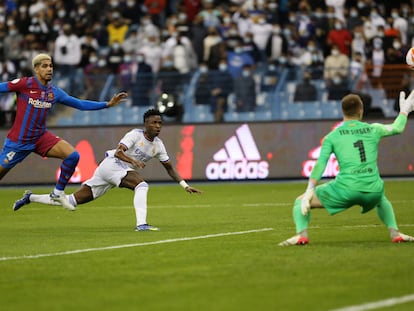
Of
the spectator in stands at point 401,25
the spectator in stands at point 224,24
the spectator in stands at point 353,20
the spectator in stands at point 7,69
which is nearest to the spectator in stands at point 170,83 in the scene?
the spectator in stands at point 224,24

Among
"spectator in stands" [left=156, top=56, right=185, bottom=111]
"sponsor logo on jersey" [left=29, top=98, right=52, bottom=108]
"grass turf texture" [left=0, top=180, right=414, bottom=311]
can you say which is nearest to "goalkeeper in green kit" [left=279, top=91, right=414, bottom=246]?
"grass turf texture" [left=0, top=180, right=414, bottom=311]

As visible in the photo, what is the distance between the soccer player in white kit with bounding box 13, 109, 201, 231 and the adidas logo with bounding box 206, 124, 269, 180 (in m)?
10.4

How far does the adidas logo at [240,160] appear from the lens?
85.6 ft

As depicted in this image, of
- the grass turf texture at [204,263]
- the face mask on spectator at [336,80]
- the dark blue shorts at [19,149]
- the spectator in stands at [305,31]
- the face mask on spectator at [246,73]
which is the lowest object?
the grass turf texture at [204,263]

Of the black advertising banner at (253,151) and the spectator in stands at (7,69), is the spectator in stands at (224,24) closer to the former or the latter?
the black advertising banner at (253,151)

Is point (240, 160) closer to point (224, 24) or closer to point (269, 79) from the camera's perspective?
point (269, 79)

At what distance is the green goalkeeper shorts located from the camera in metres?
11.7

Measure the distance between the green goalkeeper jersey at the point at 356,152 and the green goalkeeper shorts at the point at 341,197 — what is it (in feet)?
0.18

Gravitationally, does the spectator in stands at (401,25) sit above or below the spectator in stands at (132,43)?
above

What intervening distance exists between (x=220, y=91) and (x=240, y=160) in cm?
176

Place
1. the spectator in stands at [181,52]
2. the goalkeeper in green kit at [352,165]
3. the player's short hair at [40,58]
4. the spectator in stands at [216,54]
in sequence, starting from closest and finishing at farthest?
the goalkeeper in green kit at [352,165] → the player's short hair at [40,58] → the spectator in stands at [216,54] → the spectator in stands at [181,52]

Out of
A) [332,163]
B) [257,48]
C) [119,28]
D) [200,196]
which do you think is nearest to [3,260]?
[200,196]

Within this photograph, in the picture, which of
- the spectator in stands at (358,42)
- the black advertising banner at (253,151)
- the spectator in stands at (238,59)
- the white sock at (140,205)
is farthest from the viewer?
the spectator in stands at (358,42)

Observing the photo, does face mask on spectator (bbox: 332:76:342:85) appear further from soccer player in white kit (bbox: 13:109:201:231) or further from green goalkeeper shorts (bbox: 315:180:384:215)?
green goalkeeper shorts (bbox: 315:180:384:215)
